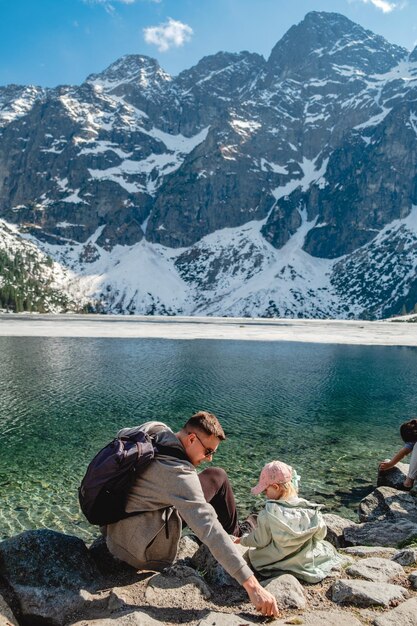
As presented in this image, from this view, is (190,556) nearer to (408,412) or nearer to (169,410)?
(169,410)

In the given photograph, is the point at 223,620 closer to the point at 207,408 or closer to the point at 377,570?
the point at 377,570

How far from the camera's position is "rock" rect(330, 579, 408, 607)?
636 centimetres

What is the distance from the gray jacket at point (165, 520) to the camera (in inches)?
230

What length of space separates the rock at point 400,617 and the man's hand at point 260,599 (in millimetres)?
1288

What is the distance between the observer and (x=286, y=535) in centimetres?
717

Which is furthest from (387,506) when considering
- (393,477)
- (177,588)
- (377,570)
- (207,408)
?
(207,408)

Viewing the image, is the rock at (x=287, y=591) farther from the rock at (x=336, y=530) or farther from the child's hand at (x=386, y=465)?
the child's hand at (x=386, y=465)

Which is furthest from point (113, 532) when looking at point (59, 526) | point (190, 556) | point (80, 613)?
point (59, 526)

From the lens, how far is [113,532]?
714 centimetres

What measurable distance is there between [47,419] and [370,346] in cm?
5864

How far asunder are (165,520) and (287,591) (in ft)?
6.32

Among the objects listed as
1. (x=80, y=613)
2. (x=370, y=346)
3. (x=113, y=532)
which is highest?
→ (x=113, y=532)

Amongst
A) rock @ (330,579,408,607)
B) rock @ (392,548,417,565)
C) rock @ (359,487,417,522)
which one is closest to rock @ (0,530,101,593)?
rock @ (330,579,408,607)

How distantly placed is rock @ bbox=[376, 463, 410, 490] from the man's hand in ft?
37.3
